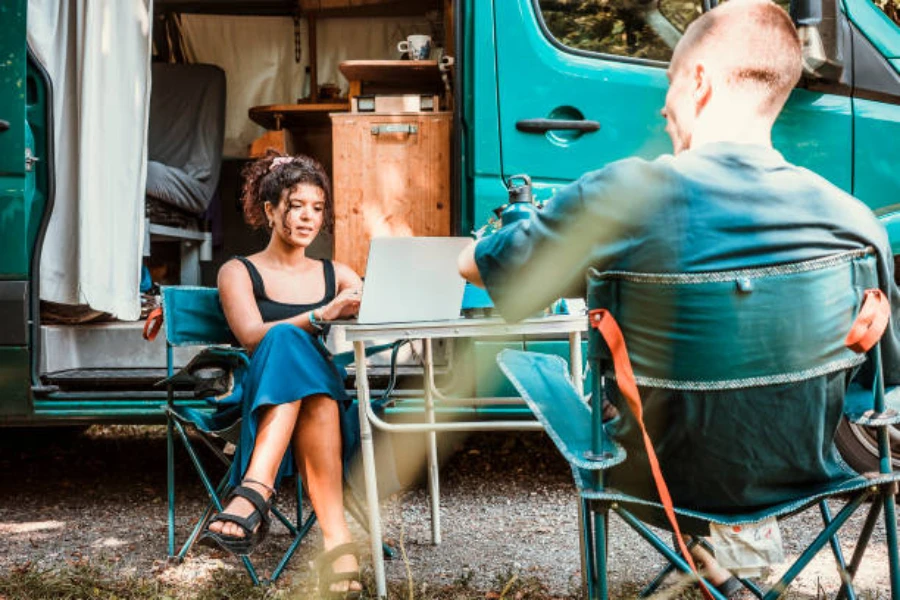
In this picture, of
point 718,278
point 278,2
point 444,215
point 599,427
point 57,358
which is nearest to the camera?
point 718,278

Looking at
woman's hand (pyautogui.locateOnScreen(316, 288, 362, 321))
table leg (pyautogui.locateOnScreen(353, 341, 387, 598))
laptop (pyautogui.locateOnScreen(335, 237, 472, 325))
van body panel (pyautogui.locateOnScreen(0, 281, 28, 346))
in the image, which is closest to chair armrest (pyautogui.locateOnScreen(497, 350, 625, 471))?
laptop (pyautogui.locateOnScreen(335, 237, 472, 325))

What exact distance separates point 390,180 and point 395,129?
0.72ft

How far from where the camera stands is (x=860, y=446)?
121 inches

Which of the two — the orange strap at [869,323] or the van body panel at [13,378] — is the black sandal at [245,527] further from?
the orange strap at [869,323]

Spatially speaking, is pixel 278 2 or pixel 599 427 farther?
pixel 278 2

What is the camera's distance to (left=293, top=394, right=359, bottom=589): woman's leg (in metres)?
2.38

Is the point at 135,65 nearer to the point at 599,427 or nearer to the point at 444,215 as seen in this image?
the point at 444,215

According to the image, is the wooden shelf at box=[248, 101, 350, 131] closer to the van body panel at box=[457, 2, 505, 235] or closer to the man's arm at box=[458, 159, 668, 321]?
the van body panel at box=[457, 2, 505, 235]

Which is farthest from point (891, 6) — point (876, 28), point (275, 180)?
point (275, 180)

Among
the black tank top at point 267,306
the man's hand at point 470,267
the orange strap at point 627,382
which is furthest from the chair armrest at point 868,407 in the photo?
the black tank top at point 267,306

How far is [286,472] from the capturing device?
2461 mm

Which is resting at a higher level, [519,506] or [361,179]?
[361,179]

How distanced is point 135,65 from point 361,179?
1024 millimetres

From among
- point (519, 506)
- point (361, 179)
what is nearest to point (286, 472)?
point (519, 506)
